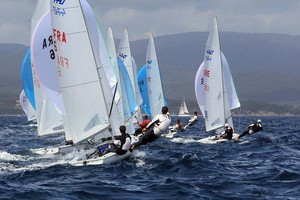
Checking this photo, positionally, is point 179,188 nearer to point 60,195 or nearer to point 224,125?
point 60,195

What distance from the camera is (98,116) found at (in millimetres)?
21141

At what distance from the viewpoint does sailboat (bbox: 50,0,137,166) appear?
2055 cm

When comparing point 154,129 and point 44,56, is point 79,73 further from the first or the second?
point 44,56

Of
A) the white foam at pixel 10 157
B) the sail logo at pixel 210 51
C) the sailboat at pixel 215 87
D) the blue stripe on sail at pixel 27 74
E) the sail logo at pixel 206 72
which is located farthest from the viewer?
the sail logo at pixel 206 72

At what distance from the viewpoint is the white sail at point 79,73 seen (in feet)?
67.4

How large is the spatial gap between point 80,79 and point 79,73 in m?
0.20

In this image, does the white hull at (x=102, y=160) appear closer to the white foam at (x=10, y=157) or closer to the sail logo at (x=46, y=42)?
the white foam at (x=10, y=157)

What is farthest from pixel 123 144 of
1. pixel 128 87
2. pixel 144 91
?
pixel 144 91

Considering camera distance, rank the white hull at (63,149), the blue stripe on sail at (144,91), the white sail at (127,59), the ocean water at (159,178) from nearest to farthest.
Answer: the ocean water at (159,178) → the white hull at (63,149) → the white sail at (127,59) → the blue stripe on sail at (144,91)

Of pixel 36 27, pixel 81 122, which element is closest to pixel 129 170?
pixel 81 122

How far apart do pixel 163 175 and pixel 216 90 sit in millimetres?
18454

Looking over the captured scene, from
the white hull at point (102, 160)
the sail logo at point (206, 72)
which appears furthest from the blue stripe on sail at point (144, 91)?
the white hull at point (102, 160)

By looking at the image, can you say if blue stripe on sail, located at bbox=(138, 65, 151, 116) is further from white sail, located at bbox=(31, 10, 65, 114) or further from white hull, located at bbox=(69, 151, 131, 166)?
white hull, located at bbox=(69, 151, 131, 166)

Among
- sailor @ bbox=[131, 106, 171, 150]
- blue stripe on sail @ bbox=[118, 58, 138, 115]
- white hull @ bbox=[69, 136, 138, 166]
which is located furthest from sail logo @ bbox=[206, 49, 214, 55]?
white hull @ bbox=[69, 136, 138, 166]
